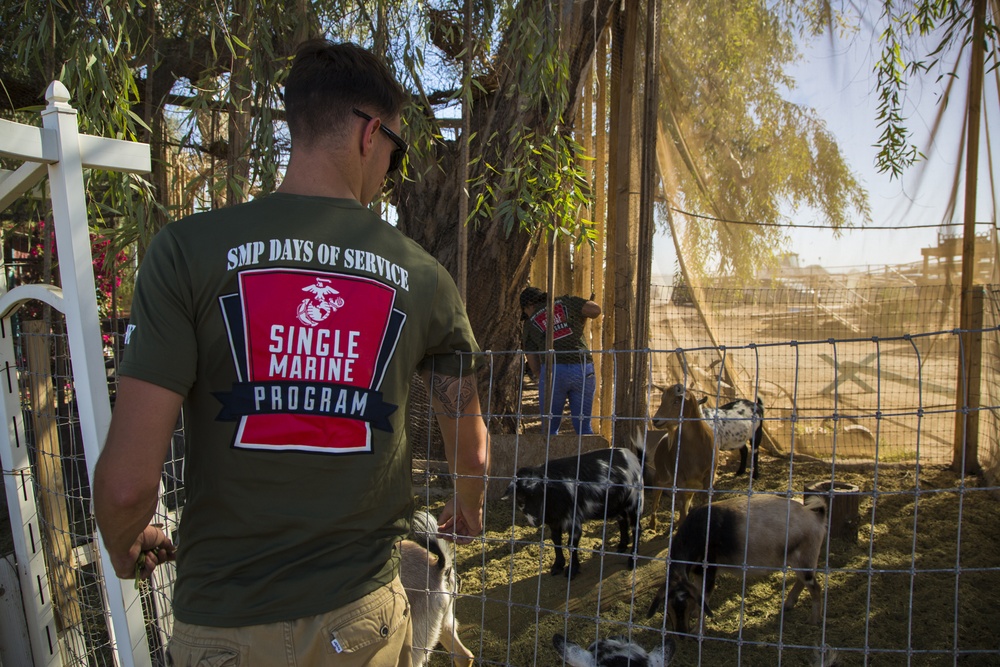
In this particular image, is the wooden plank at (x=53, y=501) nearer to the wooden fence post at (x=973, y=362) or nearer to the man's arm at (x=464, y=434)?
the man's arm at (x=464, y=434)

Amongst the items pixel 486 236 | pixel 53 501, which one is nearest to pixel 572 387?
pixel 486 236

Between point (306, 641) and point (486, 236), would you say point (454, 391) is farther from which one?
point (486, 236)

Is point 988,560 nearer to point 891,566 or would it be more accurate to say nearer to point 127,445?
point 891,566

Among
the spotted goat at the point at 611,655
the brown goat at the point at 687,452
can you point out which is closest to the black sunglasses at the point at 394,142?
the spotted goat at the point at 611,655

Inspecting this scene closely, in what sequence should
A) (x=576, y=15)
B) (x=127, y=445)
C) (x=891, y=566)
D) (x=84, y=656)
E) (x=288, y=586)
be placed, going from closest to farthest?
1. (x=127, y=445)
2. (x=288, y=586)
3. (x=84, y=656)
4. (x=891, y=566)
5. (x=576, y=15)

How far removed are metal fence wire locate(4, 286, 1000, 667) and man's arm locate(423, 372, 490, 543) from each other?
1.71 ft

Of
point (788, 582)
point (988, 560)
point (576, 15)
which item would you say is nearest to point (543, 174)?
point (576, 15)

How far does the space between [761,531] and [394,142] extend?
11.0 ft

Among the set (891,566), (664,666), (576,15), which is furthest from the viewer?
(576,15)

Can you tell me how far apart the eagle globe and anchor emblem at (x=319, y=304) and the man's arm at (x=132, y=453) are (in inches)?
10.4

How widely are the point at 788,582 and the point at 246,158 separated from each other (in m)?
4.18

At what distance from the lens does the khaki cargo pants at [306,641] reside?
1318 mm

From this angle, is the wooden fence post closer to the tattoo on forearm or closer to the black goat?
the black goat

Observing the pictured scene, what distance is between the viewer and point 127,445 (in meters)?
1.21
